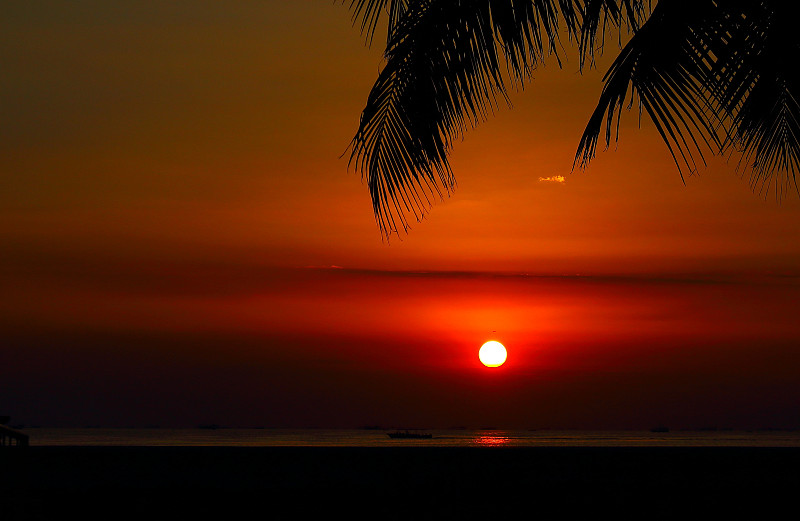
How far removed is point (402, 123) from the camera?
4.80 m

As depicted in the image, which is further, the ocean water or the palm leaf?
the ocean water
